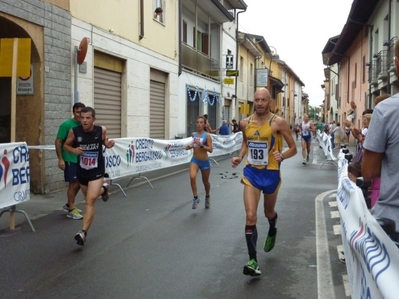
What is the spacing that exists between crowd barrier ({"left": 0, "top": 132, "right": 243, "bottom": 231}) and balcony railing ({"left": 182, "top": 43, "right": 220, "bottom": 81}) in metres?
4.13

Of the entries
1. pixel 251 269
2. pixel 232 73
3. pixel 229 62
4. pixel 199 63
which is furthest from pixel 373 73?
pixel 251 269

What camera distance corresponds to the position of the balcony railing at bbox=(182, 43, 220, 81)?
23781mm

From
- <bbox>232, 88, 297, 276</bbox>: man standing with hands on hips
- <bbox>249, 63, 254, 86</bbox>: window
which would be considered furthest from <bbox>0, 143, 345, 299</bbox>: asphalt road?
<bbox>249, 63, 254, 86</bbox>: window

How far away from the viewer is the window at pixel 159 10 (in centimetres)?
1867

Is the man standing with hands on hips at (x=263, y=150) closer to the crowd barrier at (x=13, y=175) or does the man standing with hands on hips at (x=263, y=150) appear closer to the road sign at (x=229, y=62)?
the crowd barrier at (x=13, y=175)

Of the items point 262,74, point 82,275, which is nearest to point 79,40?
point 82,275

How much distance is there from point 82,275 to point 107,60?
10.6 metres

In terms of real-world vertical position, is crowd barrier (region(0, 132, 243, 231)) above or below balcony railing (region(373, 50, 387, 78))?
below

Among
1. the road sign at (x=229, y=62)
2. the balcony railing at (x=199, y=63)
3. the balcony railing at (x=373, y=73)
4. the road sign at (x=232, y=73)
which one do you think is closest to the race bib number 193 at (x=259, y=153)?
the balcony railing at (x=199, y=63)

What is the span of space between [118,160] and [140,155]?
1.20 metres

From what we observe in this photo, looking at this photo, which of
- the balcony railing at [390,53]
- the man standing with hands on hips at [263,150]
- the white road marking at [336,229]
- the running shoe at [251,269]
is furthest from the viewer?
the balcony railing at [390,53]

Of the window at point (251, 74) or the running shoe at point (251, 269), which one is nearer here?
the running shoe at point (251, 269)

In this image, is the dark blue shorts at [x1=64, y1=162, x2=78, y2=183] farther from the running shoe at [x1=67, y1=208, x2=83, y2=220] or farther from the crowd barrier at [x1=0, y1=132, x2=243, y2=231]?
the crowd barrier at [x1=0, y1=132, x2=243, y2=231]

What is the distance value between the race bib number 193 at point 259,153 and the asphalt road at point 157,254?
1.17m
